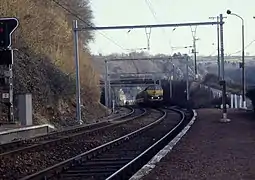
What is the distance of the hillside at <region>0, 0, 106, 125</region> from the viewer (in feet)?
128

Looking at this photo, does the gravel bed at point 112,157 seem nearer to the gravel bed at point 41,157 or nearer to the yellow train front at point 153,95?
the gravel bed at point 41,157

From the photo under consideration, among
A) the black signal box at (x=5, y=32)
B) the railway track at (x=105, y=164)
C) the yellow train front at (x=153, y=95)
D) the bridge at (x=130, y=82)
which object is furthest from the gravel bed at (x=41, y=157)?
the bridge at (x=130, y=82)

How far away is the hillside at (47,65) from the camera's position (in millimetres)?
38938

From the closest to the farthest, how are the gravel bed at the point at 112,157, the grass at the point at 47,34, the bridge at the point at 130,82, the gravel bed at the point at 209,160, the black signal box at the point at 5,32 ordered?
1. the gravel bed at the point at 209,160
2. the gravel bed at the point at 112,157
3. the black signal box at the point at 5,32
4. the grass at the point at 47,34
5. the bridge at the point at 130,82

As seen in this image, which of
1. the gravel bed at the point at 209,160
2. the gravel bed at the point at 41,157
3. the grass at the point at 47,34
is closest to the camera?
the gravel bed at the point at 209,160

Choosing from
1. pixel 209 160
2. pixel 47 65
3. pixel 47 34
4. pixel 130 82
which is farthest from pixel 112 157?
pixel 130 82

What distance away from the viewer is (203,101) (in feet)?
264

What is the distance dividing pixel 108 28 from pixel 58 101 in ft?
29.0

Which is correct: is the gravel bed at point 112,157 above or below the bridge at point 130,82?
below

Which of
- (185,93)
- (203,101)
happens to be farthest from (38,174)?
(185,93)

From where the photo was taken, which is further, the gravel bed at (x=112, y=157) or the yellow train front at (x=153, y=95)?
the yellow train front at (x=153, y=95)

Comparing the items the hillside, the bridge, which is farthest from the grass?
the bridge

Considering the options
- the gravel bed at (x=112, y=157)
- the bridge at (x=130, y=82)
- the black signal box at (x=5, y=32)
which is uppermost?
the black signal box at (x=5, y=32)

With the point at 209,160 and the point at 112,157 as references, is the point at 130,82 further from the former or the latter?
the point at 209,160
